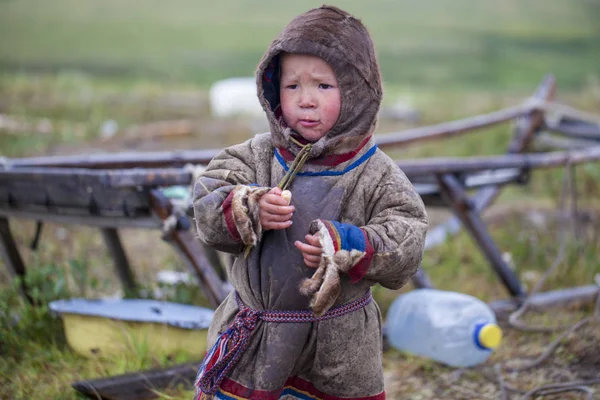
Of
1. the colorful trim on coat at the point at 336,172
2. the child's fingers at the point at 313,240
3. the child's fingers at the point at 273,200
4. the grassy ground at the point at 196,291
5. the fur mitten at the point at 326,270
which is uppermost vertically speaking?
the colorful trim on coat at the point at 336,172

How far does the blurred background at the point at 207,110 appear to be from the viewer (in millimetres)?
3570

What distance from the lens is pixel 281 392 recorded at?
2143 millimetres

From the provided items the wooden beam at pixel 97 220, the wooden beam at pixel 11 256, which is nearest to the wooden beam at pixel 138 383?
the wooden beam at pixel 97 220

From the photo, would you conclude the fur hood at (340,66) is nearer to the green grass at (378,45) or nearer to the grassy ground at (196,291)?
the grassy ground at (196,291)

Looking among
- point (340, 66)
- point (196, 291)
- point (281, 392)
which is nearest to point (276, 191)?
point (340, 66)

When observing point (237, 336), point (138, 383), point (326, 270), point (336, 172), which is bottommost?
point (138, 383)

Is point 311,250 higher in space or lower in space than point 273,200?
lower

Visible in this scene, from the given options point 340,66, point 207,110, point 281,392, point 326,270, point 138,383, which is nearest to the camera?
point 326,270

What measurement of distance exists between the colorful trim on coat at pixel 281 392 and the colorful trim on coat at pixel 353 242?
1.49 ft

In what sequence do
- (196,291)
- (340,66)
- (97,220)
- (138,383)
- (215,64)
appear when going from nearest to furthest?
1. (340,66)
2. (138,383)
3. (97,220)
4. (196,291)
5. (215,64)

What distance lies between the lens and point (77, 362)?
339cm

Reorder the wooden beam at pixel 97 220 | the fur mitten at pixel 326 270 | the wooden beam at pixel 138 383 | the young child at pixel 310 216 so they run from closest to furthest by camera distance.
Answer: the fur mitten at pixel 326 270 → the young child at pixel 310 216 → the wooden beam at pixel 138 383 → the wooden beam at pixel 97 220

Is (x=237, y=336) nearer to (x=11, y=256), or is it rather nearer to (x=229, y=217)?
(x=229, y=217)

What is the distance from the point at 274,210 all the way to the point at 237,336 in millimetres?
438
